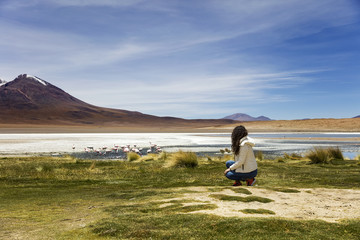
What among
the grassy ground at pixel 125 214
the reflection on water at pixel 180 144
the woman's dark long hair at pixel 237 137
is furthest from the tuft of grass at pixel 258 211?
the reflection on water at pixel 180 144

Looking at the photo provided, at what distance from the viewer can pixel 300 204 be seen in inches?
265

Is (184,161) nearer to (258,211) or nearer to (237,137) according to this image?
(237,137)

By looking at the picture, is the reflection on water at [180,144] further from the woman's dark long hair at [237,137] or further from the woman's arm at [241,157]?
the woman's dark long hair at [237,137]

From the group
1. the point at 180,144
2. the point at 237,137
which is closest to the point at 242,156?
the point at 237,137

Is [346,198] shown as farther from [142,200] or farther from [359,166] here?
[359,166]

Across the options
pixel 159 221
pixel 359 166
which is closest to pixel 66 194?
pixel 159 221

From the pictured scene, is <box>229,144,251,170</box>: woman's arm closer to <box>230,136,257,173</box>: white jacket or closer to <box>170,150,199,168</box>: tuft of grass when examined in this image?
<box>230,136,257,173</box>: white jacket

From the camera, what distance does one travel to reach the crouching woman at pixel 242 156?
27.2 feet

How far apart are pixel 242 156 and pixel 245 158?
0.13 metres

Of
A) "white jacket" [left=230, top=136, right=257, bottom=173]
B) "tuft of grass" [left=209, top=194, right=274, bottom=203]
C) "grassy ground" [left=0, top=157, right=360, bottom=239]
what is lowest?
"grassy ground" [left=0, top=157, right=360, bottom=239]

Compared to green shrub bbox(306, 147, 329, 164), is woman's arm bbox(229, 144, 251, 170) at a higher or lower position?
higher

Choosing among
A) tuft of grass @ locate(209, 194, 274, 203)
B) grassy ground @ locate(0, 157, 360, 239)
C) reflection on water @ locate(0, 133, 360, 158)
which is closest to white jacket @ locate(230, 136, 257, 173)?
grassy ground @ locate(0, 157, 360, 239)

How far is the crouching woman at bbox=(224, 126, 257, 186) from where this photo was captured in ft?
27.2

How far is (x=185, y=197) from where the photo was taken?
7520mm
